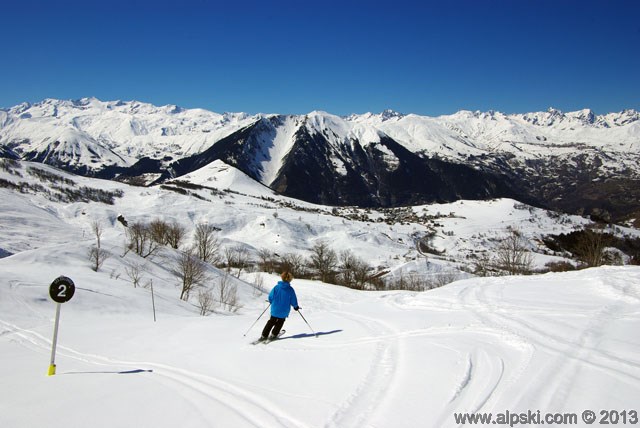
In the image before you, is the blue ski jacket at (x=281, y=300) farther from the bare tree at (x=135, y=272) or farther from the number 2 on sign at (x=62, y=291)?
the bare tree at (x=135, y=272)

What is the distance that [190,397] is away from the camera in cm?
714

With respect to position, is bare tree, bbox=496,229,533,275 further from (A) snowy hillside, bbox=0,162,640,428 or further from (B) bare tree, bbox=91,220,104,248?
(B) bare tree, bbox=91,220,104,248

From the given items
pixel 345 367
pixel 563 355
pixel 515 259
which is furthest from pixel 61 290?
pixel 515 259

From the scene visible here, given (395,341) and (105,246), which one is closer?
(395,341)

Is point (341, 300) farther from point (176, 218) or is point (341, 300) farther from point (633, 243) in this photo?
point (633, 243)

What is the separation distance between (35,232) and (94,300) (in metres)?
100

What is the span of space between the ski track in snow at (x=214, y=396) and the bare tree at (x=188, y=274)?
27.7 m

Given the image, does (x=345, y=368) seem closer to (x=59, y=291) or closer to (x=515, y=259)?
(x=59, y=291)

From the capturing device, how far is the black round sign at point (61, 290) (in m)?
9.60

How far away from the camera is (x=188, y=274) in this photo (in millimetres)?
39281

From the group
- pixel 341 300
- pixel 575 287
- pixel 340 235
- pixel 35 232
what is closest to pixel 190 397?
pixel 575 287

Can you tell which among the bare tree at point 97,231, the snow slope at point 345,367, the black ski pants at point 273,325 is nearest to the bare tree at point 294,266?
the bare tree at point 97,231

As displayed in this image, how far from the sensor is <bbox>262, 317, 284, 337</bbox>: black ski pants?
12062 millimetres

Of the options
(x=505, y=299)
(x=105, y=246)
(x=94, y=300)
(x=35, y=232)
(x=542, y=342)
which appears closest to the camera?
(x=542, y=342)
